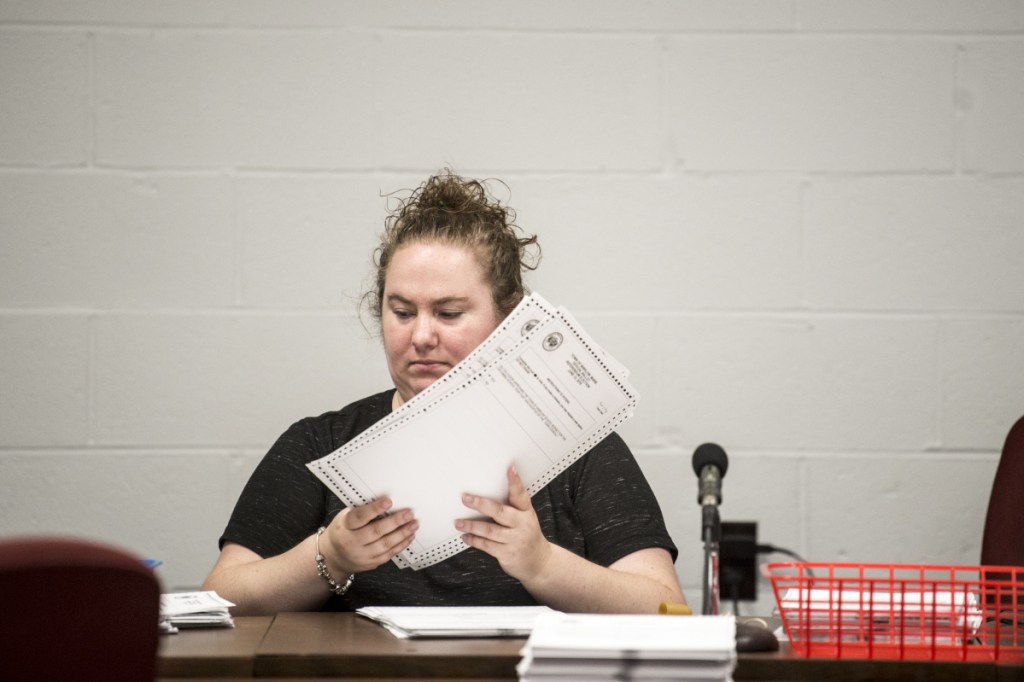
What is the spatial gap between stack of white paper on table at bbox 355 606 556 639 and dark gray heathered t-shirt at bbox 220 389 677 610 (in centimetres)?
30

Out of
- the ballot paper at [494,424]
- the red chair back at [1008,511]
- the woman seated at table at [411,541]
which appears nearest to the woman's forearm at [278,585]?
the woman seated at table at [411,541]

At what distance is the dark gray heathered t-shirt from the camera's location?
1.81 meters

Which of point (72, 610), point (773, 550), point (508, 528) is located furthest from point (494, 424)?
point (773, 550)

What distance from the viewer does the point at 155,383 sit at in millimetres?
2371

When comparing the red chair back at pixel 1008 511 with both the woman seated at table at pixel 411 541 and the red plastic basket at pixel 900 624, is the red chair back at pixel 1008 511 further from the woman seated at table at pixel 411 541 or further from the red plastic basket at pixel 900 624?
the red plastic basket at pixel 900 624

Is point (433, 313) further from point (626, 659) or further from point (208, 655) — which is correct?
point (626, 659)

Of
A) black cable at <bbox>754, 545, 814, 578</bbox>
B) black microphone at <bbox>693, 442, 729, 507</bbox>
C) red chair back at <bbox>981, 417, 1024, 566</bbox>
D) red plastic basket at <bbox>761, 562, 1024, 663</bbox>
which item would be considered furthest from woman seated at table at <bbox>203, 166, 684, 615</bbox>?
red chair back at <bbox>981, 417, 1024, 566</bbox>

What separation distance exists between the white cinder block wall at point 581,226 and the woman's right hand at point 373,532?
2.84ft

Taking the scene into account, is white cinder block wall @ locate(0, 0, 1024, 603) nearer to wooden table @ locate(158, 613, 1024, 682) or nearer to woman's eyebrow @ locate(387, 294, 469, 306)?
woman's eyebrow @ locate(387, 294, 469, 306)

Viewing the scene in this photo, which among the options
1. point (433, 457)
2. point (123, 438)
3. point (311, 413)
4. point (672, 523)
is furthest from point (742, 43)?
point (123, 438)

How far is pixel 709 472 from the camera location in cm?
144

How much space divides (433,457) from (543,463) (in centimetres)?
15

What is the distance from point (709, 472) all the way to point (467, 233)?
0.65m

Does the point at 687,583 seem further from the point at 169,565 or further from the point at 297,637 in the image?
the point at 297,637
